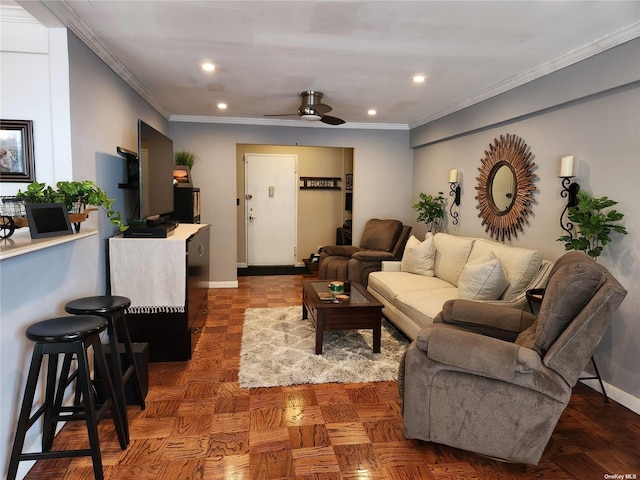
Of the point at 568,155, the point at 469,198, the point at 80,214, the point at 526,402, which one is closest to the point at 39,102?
the point at 80,214

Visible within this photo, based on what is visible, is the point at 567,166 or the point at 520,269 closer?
the point at 567,166

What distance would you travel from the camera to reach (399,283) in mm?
4035

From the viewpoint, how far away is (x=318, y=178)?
24.2 ft

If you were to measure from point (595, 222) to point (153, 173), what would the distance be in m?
3.29

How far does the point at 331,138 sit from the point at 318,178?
1.71 metres

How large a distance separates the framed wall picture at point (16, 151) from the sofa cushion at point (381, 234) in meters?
4.06

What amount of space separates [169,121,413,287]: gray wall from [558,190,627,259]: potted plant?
11.0ft

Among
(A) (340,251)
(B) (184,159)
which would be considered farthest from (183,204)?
(A) (340,251)

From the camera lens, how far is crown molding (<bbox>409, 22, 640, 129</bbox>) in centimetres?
242

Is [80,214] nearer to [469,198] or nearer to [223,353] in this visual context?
[223,353]

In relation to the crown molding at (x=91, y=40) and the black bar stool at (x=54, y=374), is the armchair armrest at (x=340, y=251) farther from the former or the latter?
the black bar stool at (x=54, y=374)

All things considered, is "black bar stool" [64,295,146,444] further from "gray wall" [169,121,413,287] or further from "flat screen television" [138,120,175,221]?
"gray wall" [169,121,413,287]

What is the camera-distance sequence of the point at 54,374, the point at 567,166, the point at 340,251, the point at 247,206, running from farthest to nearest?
the point at 247,206 < the point at 340,251 < the point at 567,166 < the point at 54,374

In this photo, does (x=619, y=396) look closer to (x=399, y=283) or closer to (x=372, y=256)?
(x=399, y=283)
